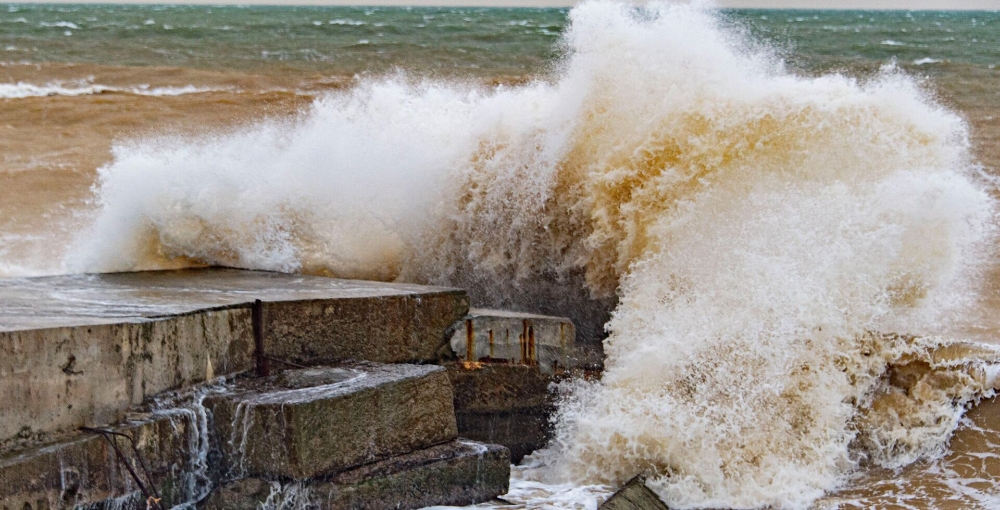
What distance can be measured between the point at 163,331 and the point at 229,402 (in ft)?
1.11

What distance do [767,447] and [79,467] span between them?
262 cm

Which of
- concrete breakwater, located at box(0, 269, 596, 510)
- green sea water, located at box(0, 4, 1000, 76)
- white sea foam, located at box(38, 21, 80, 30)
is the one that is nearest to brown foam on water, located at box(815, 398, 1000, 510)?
concrete breakwater, located at box(0, 269, 596, 510)

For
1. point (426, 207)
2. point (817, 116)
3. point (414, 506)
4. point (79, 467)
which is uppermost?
point (817, 116)

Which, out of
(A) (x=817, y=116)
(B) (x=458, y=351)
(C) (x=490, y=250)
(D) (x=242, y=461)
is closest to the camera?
(D) (x=242, y=461)

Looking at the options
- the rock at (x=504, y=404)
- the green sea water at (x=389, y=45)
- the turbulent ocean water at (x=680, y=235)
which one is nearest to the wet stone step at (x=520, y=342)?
the rock at (x=504, y=404)

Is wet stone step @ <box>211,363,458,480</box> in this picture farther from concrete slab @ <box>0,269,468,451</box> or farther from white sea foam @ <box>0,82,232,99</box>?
white sea foam @ <box>0,82,232,99</box>

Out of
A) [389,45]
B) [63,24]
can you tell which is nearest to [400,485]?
[389,45]

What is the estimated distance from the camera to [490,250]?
6016 millimetres

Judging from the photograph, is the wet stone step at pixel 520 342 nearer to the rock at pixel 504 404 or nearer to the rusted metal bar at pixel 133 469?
the rock at pixel 504 404

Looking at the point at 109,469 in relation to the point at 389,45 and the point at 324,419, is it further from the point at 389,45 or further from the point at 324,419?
the point at 389,45

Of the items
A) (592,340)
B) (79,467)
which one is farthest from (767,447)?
(79,467)

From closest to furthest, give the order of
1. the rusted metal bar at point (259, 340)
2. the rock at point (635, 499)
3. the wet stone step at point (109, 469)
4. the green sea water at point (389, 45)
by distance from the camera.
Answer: the wet stone step at point (109, 469)
the rock at point (635, 499)
the rusted metal bar at point (259, 340)
the green sea water at point (389, 45)

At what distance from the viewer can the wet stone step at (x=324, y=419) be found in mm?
3785

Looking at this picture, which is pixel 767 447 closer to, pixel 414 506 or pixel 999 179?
pixel 414 506
